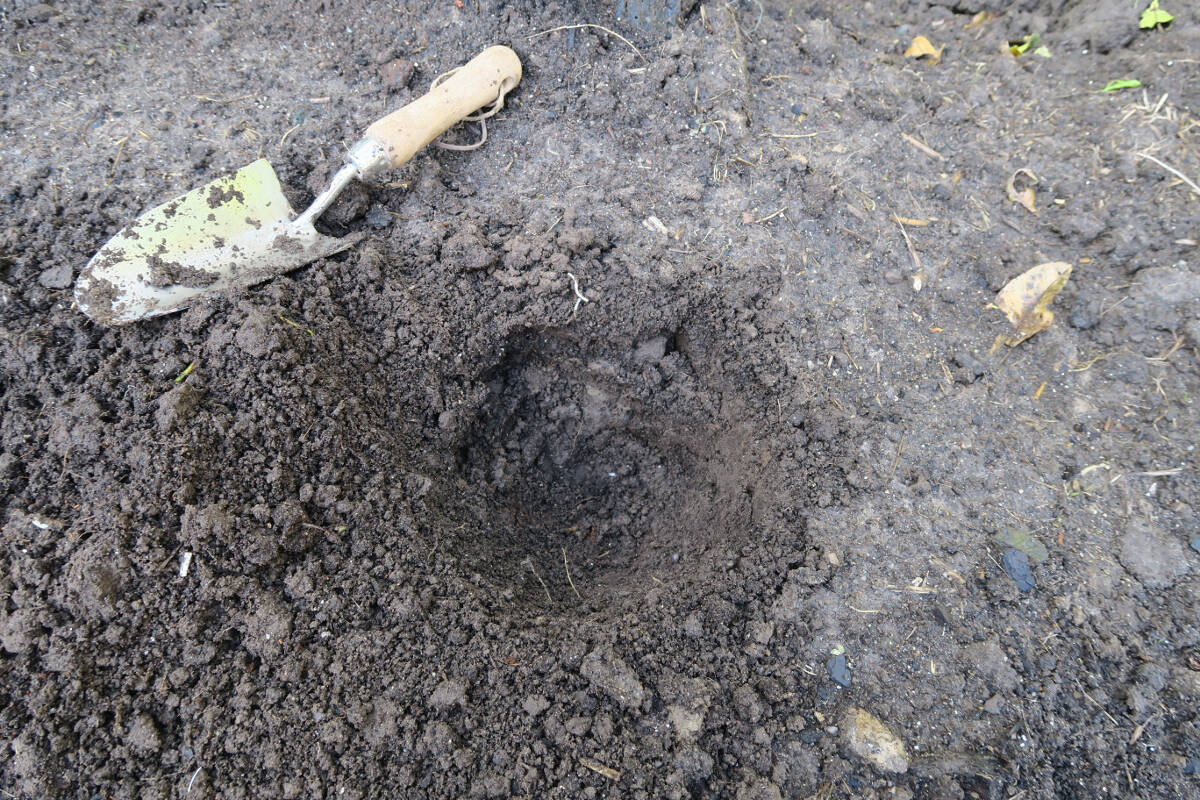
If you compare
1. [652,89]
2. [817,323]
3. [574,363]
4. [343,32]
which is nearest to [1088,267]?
[817,323]

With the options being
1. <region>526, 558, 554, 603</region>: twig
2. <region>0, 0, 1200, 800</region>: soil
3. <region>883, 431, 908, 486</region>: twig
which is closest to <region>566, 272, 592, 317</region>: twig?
<region>0, 0, 1200, 800</region>: soil

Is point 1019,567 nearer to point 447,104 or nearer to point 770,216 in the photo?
point 770,216

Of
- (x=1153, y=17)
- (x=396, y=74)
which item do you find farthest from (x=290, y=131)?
(x=1153, y=17)

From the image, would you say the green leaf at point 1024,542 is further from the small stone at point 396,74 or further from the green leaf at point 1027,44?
the small stone at point 396,74

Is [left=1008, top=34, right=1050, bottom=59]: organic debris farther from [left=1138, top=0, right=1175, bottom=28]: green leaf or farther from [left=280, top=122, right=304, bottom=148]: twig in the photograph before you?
[left=280, top=122, right=304, bottom=148]: twig

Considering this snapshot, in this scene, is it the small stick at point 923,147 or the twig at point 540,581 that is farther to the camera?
the small stick at point 923,147

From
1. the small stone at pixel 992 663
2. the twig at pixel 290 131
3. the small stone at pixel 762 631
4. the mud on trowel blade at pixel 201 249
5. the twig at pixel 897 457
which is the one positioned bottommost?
the small stone at pixel 992 663

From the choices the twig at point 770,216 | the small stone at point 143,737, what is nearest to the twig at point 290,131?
the twig at point 770,216

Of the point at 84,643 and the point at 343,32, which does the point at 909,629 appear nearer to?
the point at 84,643
